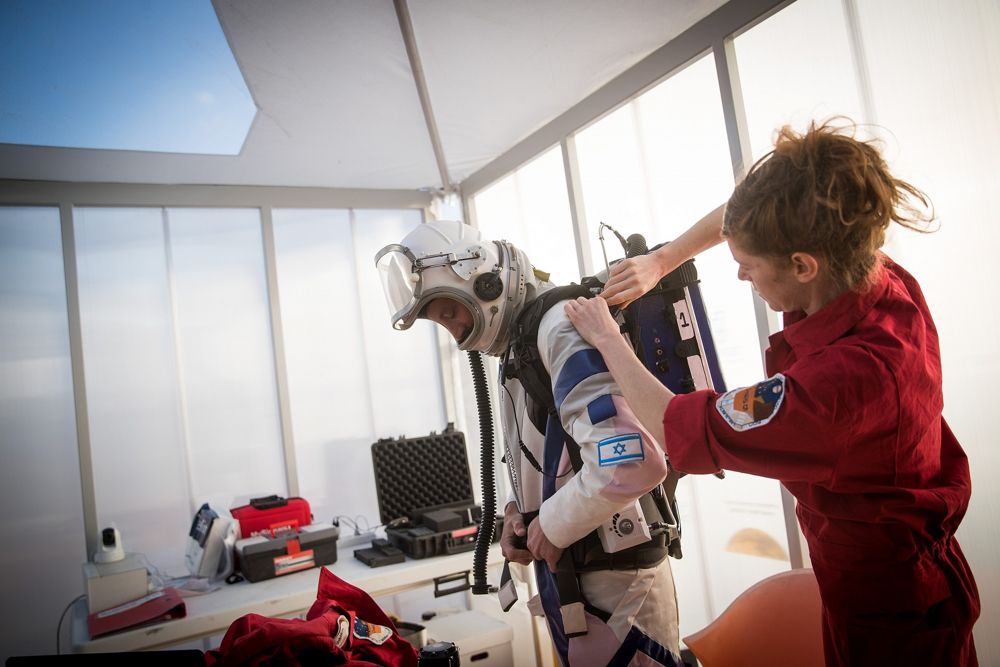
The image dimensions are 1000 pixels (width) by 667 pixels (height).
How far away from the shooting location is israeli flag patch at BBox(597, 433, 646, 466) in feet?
3.98

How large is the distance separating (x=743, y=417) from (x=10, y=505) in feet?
11.8

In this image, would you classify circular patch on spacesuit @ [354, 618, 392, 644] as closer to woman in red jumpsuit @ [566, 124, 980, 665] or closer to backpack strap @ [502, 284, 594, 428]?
backpack strap @ [502, 284, 594, 428]

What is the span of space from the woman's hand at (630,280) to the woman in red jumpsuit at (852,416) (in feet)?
1.26

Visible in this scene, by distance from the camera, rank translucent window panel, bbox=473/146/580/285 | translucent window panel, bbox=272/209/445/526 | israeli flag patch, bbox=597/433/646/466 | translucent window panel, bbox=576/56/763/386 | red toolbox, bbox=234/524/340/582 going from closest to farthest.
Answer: israeli flag patch, bbox=597/433/646/466
translucent window panel, bbox=576/56/763/386
red toolbox, bbox=234/524/340/582
translucent window panel, bbox=473/146/580/285
translucent window panel, bbox=272/209/445/526

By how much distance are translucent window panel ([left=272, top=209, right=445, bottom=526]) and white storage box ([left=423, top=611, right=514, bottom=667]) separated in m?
1.33

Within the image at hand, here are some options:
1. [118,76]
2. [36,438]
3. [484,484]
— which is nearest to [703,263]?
[484,484]

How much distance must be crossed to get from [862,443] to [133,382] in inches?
141

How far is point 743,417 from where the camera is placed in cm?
98

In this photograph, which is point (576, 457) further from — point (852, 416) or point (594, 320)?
point (852, 416)

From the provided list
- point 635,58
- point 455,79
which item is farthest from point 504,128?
point 635,58

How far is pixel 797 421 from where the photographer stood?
921 millimetres

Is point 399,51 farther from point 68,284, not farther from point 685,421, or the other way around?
point 68,284

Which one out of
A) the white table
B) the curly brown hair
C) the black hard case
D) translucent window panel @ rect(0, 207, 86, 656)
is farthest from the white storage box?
the curly brown hair

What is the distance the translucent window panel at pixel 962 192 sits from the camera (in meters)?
1.65
